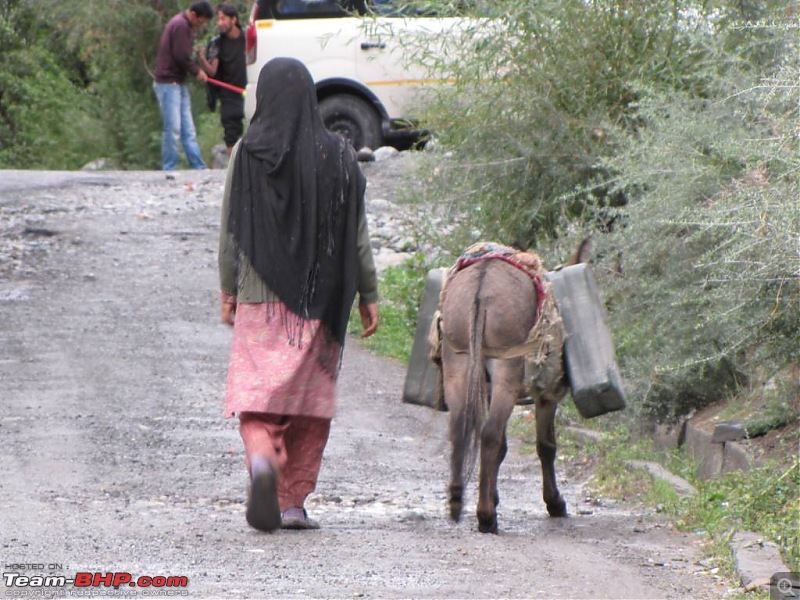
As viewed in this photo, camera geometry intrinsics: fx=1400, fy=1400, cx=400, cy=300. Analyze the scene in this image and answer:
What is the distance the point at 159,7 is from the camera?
24.8 m

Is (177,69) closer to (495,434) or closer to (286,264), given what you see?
(286,264)

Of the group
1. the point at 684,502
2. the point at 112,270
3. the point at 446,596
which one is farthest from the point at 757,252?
the point at 112,270

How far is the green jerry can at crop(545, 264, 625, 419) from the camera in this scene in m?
6.56

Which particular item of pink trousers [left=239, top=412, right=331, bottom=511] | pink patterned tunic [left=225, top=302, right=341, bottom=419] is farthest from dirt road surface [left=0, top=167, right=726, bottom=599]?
pink patterned tunic [left=225, top=302, right=341, bottom=419]

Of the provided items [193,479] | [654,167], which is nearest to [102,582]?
[193,479]

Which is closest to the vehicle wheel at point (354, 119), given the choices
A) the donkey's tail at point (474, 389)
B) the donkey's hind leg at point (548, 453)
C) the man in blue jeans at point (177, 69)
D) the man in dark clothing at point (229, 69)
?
the man in blue jeans at point (177, 69)

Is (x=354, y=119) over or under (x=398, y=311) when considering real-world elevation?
over

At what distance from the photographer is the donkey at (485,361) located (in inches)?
243

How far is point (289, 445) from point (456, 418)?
29.7 inches

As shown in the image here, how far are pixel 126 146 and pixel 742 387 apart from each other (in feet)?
61.2

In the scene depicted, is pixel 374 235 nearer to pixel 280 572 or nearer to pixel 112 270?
pixel 112 270

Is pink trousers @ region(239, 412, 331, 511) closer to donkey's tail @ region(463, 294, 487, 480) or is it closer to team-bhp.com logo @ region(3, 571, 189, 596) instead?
donkey's tail @ region(463, 294, 487, 480)

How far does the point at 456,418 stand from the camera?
620 centimetres

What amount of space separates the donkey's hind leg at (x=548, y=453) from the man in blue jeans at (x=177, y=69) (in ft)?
34.6
